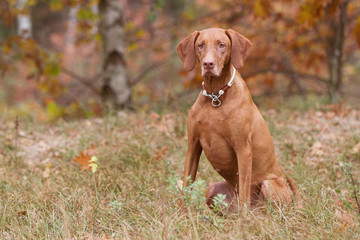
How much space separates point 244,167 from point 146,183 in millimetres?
1147

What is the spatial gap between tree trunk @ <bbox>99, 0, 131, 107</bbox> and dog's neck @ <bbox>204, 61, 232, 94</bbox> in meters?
4.34

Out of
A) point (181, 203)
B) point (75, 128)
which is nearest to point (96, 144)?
point (75, 128)

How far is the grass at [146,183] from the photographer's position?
2.81 m

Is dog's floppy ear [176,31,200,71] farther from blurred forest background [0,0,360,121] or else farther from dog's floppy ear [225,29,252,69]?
blurred forest background [0,0,360,121]

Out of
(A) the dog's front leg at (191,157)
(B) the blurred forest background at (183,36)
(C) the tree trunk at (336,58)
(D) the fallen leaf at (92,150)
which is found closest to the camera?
(A) the dog's front leg at (191,157)

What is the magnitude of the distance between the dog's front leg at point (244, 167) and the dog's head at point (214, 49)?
1.91ft

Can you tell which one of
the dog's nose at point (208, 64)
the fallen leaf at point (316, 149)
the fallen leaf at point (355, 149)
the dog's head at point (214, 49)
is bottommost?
the fallen leaf at point (316, 149)

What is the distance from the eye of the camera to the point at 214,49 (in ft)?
9.64

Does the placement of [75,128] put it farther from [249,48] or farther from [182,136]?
[249,48]

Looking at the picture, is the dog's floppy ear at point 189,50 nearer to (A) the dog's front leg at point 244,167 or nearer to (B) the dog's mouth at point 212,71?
(B) the dog's mouth at point 212,71

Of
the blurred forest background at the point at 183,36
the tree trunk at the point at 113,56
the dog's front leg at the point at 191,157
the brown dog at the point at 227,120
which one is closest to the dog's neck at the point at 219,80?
the brown dog at the point at 227,120

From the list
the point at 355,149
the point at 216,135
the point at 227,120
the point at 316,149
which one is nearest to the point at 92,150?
the point at 216,135

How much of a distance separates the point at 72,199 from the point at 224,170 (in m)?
1.22

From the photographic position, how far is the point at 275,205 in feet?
10.5
